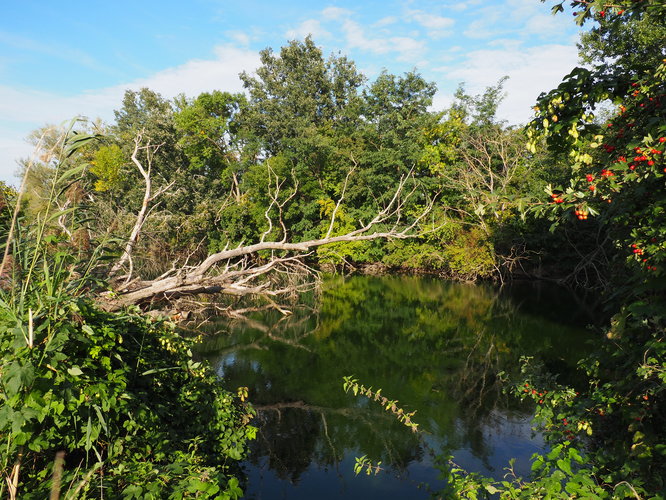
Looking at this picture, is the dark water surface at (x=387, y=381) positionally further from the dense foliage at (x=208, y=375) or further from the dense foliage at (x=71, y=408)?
the dense foliage at (x=71, y=408)

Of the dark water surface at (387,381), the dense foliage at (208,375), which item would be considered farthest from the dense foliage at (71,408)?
the dark water surface at (387,381)

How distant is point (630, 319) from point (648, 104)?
211cm

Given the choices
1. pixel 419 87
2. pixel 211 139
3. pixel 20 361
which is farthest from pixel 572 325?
pixel 211 139

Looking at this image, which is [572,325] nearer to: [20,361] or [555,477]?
[555,477]

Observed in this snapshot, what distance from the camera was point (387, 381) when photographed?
8.61 meters

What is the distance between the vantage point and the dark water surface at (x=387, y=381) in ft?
18.4

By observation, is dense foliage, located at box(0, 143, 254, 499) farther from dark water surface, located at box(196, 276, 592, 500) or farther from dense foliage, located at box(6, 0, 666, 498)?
dark water surface, located at box(196, 276, 592, 500)

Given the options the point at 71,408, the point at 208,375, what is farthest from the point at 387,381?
the point at 71,408

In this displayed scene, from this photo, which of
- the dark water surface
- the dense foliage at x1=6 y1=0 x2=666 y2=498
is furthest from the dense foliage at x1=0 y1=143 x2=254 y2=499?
the dark water surface

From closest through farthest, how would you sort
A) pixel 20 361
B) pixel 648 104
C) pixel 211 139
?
1. pixel 20 361
2. pixel 648 104
3. pixel 211 139

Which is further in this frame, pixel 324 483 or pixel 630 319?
pixel 324 483

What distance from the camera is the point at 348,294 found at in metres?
18.6

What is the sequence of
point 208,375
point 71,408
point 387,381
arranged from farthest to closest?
1. point 387,381
2. point 208,375
3. point 71,408

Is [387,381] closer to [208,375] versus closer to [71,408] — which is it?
[208,375]
